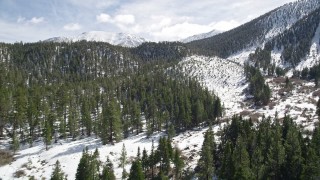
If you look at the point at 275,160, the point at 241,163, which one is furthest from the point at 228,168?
the point at 275,160

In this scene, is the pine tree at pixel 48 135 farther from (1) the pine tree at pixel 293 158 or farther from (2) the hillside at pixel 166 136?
(1) the pine tree at pixel 293 158

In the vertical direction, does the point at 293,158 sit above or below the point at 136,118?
below

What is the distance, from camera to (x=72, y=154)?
111500 mm

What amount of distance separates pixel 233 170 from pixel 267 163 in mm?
8868

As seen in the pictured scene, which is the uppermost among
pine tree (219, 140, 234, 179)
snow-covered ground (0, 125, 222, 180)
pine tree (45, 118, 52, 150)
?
pine tree (45, 118, 52, 150)

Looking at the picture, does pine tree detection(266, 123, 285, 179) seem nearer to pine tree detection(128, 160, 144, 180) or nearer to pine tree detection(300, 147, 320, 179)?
pine tree detection(300, 147, 320, 179)

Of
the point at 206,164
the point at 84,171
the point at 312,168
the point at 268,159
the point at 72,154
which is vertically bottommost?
the point at 72,154

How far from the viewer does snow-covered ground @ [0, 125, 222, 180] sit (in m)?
100

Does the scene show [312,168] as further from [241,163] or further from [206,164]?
[206,164]

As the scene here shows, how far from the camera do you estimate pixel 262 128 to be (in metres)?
97.4

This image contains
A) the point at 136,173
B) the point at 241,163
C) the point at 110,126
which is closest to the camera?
the point at 241,163

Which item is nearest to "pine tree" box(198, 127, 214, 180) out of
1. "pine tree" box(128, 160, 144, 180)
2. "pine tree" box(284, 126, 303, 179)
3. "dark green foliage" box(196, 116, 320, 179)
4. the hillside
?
"dark green foliage" box(196, 116, 320, 179)

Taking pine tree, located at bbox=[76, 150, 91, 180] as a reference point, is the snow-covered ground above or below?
below

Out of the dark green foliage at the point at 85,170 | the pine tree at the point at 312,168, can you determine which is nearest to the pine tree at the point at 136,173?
the dark green foliage at the point at 85,170
